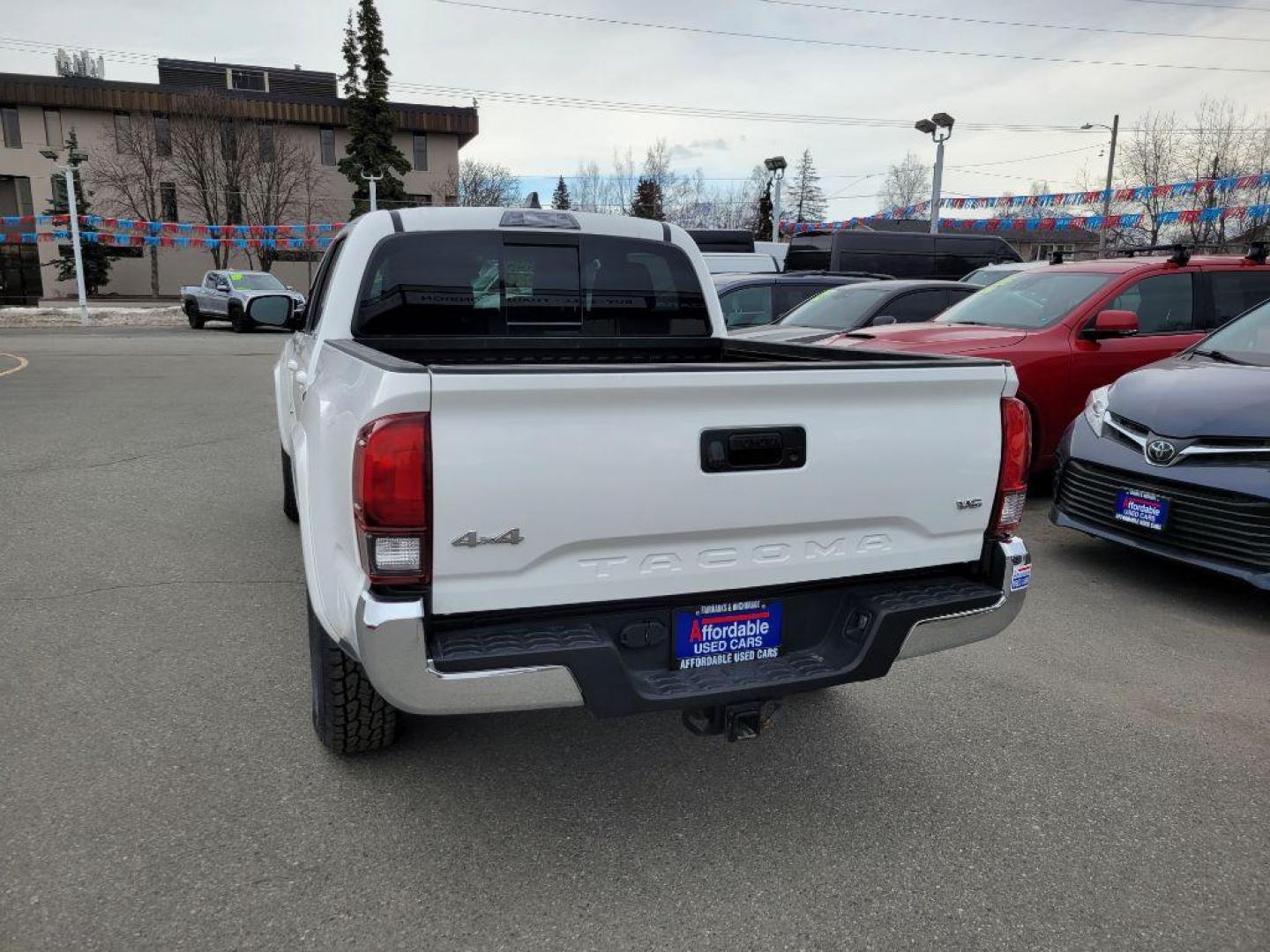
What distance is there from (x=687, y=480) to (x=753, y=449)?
22cm

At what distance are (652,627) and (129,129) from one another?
52.3m

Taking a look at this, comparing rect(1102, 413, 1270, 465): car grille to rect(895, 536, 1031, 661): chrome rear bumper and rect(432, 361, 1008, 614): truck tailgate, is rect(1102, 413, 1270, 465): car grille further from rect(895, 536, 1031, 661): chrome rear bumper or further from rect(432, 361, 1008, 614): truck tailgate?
rect(432, 361, 1008, 614): truck tailgate

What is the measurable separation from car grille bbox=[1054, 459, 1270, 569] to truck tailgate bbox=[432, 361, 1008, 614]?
2.48m

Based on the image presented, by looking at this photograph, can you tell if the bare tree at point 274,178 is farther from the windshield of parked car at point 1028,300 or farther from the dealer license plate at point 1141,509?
the dealer license plate at point 1141,509

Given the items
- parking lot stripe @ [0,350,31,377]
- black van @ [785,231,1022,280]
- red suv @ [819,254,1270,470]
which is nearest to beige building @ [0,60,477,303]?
parking lot stripe @ [0,350,31,377]

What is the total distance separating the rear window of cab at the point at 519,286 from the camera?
375 centimetres

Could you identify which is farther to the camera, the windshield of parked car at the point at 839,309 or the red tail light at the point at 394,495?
the windshield of parked car at the point at 839,309

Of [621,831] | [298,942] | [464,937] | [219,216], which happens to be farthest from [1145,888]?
[219,216]

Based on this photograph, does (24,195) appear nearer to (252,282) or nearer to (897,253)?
(252,282)

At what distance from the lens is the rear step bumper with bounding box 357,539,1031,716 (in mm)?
2256

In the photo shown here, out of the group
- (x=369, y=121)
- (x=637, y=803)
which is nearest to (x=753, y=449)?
(x=637, y=803)

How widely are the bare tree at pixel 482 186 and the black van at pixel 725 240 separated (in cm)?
3172

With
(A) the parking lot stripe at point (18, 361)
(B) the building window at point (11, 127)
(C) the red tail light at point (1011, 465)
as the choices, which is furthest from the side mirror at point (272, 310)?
(B) the building window at point (11, 127)

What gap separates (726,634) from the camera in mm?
2619
